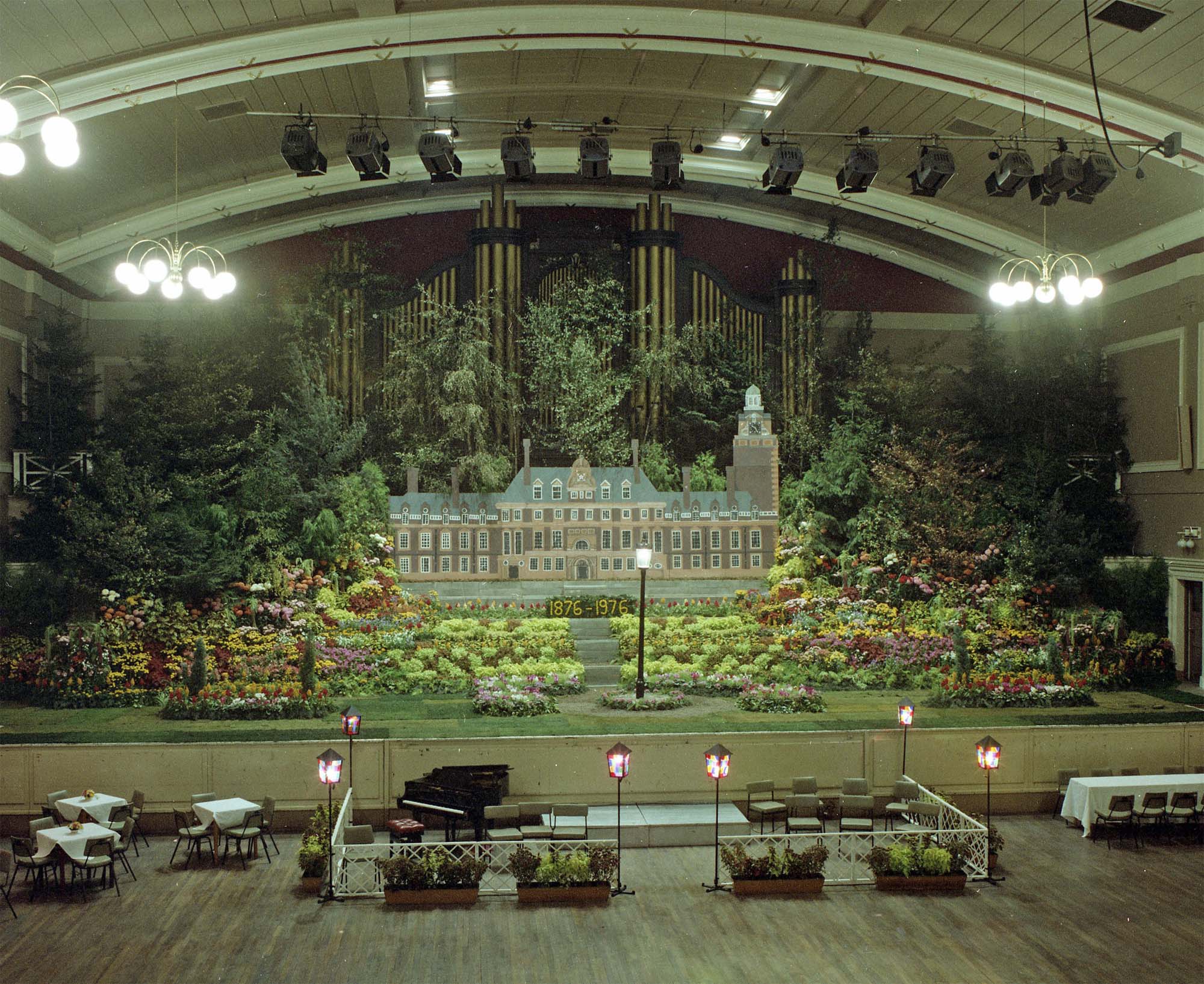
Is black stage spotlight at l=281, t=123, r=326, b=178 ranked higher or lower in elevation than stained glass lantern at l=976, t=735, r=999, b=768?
higher

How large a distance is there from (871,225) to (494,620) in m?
10.9

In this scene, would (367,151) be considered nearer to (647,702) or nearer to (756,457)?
(647,702)

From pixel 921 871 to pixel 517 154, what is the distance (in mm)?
9004

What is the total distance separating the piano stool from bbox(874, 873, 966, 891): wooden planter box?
15.2 ft

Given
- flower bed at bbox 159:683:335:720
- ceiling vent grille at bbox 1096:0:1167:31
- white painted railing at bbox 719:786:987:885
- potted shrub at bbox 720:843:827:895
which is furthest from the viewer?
flower bed at bbox 159:683:335:720

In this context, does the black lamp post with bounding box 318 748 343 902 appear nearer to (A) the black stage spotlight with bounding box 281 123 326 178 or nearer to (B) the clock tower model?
(A) the black stage spotlight with bounding box 281 123 326 178

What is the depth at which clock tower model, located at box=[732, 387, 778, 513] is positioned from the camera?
1862 centimetres

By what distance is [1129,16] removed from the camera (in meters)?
11.8

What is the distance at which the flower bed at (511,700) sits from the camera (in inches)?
529

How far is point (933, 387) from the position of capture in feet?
67.3

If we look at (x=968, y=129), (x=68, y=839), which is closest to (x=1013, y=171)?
(x=968, y=129)

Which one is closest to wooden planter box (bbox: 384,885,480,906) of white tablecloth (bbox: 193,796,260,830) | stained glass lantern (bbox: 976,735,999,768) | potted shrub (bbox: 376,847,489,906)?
potted shrub (bbox: 376,847,489,906)

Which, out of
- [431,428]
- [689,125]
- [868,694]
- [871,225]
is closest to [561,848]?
[868,694]

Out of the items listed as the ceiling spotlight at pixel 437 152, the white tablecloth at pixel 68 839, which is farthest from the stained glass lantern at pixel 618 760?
the ceiling spotlight at pixel 437 152
